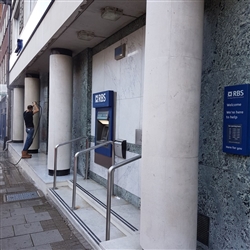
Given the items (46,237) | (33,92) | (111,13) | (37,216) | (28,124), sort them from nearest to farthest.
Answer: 1. (46,237)
2. (111,13)
3. (37,216)
4. (28,124)
5. (33,92)

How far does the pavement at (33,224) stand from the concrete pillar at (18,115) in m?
7.04

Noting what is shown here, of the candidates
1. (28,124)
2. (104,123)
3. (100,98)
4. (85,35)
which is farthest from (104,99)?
(28,124)

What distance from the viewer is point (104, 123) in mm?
5246

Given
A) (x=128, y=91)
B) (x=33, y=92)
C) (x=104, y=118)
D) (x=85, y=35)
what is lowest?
(x=104, y=118)

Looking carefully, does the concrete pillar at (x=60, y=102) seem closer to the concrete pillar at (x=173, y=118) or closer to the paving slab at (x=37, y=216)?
the paving slab at (x=37, y=216)

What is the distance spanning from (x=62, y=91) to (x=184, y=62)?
4.17 metres

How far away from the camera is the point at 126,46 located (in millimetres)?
4449

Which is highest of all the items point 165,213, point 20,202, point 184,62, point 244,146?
point 184,62

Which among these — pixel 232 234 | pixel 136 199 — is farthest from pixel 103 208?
pixel 232 234

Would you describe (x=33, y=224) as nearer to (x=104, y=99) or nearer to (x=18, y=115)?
(x=104, y=99)

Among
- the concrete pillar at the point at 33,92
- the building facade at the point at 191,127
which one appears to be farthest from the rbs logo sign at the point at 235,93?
the concrete pillar at the point at 33,92

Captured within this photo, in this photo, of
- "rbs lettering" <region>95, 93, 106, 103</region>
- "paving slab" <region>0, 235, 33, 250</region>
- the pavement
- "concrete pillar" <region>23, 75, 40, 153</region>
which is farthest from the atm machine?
"concrete pillar" <region>23, 75, 40, 153</region>

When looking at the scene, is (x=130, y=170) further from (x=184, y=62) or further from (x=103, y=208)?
(x=184, y=62)

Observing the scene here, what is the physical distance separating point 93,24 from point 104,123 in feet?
5.90
